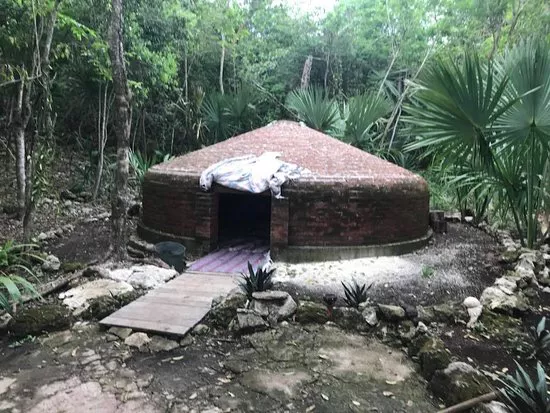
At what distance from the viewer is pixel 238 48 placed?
55.0 ft

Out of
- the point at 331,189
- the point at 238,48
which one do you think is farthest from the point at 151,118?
the point at 331,189

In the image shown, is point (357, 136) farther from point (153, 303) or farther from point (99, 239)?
point (153, 303)

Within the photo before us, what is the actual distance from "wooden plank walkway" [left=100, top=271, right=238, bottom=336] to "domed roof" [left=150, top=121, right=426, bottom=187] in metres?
2.40

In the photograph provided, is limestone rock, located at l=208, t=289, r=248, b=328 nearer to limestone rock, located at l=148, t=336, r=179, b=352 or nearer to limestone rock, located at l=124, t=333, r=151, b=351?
limestone rock, located at l=148, t=336, r=179, b=352

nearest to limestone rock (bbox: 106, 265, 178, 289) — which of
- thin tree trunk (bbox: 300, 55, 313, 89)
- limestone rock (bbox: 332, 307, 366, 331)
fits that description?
limestone rock (bbox: 332, 307, 366, 331)

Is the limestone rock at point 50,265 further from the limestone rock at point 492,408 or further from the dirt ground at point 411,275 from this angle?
the limestone rock at point 492,408

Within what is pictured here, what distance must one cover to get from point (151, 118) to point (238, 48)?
5067 mm

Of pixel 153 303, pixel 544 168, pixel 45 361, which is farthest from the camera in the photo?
pixel 544 168

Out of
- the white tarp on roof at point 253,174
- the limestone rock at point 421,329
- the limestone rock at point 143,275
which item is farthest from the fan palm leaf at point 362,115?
the limestone rock at point 421,329

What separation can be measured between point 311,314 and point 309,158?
12.9 feet

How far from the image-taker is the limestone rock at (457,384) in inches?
116

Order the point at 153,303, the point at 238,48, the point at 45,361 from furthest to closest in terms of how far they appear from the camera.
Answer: the point at 238,48, the point at 153,303, the point at 45,361

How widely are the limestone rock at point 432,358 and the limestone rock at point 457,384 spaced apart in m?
0.11

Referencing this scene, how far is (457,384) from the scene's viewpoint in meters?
3.02
